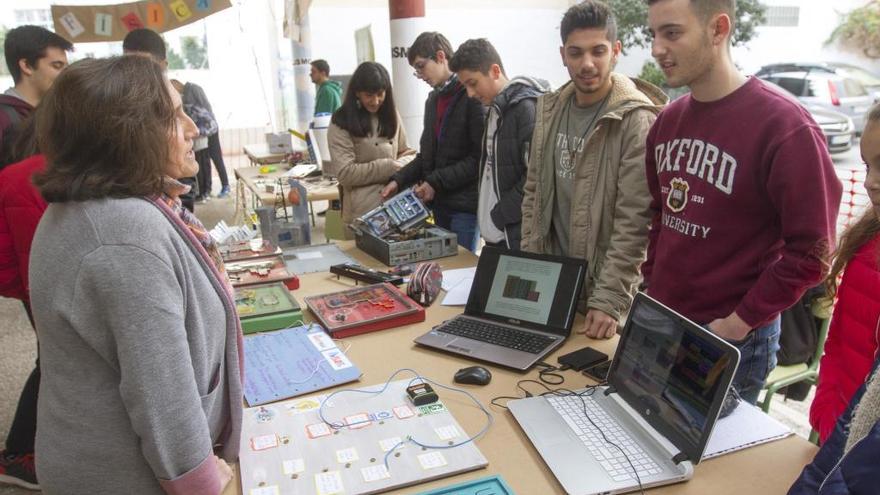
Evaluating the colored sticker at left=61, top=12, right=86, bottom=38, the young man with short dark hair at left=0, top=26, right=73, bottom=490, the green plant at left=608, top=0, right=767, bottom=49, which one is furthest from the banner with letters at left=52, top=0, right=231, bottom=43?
the green plant at left=608, top=0, right=767, bottom=49

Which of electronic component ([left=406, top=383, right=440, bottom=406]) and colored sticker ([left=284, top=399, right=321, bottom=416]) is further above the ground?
electronic component ([left=406, top=383, right=440, bottom=406])

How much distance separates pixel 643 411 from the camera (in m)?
1.18

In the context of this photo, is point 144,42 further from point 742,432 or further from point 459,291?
point 742,432

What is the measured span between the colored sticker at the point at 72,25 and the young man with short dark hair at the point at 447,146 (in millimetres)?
3911

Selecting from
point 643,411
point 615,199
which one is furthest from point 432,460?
point 615,199

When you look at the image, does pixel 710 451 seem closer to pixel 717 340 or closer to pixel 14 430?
pixel 717 340

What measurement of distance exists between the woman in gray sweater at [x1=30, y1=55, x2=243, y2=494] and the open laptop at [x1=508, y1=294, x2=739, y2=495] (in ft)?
2.07

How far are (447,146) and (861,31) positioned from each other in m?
1.78

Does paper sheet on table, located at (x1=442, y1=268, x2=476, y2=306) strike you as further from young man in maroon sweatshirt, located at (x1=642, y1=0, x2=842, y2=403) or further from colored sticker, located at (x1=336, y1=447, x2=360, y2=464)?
colored sticker, located at (x1=336, y1=447, x2=360, y2=464)

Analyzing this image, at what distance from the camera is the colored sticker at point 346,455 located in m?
1.14

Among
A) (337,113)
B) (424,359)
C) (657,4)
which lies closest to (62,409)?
(424,359)

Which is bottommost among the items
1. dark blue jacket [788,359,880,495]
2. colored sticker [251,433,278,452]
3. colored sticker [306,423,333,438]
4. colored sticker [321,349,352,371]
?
colored sticker [251,433,278,452]

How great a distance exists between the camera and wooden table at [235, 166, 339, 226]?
12.8 feet

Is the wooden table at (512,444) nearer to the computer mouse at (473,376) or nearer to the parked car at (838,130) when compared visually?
the computer mouse at (473,376)
